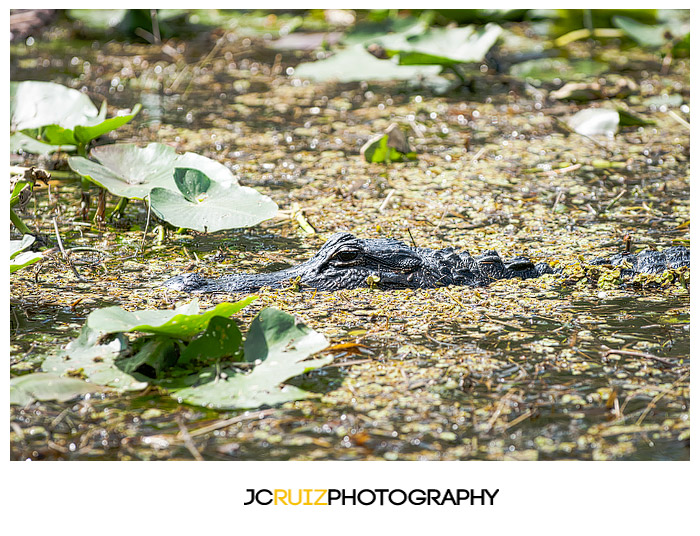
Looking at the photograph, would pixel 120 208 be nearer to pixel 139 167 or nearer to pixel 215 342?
pixel 139 167

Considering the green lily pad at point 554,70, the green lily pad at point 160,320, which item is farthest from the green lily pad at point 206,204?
the green lily pad at point 554,70

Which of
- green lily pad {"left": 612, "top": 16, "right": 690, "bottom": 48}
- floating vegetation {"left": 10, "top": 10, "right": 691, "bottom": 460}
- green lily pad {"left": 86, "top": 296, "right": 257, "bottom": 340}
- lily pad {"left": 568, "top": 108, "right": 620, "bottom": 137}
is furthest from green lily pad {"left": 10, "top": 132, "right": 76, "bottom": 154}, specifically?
green lily pad {"left": 612, "top": 16, "right": 690, "bottom": 48}

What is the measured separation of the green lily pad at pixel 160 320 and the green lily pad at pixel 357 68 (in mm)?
3352

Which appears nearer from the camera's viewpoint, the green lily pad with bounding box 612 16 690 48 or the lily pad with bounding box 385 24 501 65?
the lily pad with bounding box 385 24 501 65

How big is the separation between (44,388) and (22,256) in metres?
0.68

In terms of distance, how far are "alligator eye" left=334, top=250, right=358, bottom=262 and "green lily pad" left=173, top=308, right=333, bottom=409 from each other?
704mm

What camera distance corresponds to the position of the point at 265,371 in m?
2.24

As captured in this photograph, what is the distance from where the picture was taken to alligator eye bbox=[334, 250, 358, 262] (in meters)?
3.05

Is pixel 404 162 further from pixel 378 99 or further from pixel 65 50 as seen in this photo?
pixel 65 50

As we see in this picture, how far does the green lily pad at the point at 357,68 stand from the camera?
5434mm

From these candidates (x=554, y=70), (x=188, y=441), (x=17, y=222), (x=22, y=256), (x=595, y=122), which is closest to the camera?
(x=188, y=441)

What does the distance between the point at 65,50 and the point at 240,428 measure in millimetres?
5340
